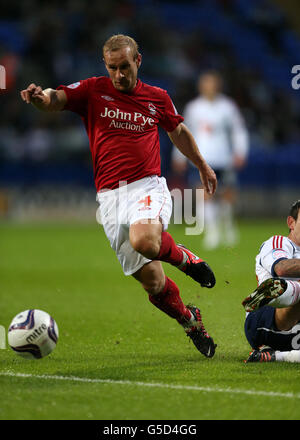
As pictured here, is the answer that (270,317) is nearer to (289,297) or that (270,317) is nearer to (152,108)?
(289,297)

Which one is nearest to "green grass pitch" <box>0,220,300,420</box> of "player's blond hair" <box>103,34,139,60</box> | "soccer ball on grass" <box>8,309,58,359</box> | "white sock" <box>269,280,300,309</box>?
"soccer ball on grass" <box>8,309,58,359</box>

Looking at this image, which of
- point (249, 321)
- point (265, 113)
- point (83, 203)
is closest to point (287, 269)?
point (249, 321)

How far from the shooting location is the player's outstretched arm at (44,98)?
4980 mm

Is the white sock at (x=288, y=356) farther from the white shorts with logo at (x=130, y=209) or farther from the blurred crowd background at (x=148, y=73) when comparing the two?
the blurred crowd background at (x=148, y=73)

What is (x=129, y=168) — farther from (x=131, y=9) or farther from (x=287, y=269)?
(x=131, y=9)

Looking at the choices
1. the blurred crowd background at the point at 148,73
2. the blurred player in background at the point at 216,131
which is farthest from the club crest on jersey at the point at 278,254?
the blurred crowd background at the point at 148,73

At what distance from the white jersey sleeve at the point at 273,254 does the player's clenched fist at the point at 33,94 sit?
66.4 inches

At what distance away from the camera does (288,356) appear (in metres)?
4.93

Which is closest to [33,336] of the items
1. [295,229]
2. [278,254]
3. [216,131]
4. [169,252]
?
[169,252]

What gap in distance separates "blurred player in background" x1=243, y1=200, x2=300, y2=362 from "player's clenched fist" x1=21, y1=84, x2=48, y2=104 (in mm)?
1678

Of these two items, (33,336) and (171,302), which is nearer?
(33,336)

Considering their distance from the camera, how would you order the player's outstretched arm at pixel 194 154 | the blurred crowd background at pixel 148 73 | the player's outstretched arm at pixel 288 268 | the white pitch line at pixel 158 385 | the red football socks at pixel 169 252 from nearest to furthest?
1. the white pitch line at pixel 158 385
2. the player's outstretched arm at pixel 288 268
3. the red football socks at pixel 169 252
4. the player's outstretched arm at pixel 194 154
5. the blurred crowd background at pixel 148 73

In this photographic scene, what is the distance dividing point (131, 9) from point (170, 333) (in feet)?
58.2

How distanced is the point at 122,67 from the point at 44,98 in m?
0.59
